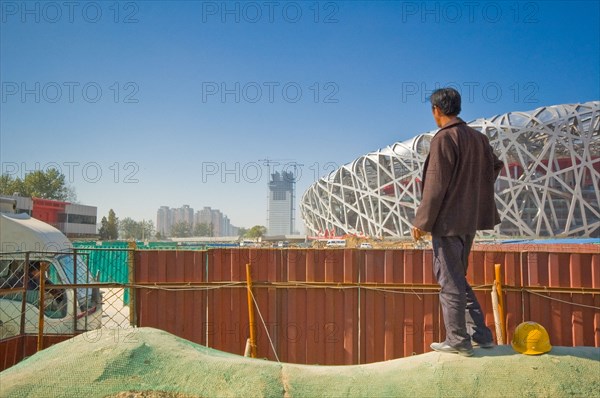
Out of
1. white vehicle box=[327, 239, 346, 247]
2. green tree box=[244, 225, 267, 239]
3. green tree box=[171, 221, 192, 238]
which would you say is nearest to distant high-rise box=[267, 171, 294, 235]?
green tree box=[244, 225, 267, 239]

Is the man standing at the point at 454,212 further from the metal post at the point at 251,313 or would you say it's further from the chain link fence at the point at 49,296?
the chain link fence at the point at 49,296

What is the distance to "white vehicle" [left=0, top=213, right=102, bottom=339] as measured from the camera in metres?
6.92

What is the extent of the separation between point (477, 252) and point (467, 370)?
2.69 m

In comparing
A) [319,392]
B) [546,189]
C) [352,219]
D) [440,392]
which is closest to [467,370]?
[440,392]

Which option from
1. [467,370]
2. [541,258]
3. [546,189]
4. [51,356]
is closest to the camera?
[467,370]

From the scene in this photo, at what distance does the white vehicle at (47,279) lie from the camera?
692 centimetres

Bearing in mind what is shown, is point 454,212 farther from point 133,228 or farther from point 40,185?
point 133,228

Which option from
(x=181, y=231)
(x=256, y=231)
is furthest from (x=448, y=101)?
(x=181, y=231)

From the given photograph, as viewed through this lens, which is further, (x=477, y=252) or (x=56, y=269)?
(x=56, y=269)

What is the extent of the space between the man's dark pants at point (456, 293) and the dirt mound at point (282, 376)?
0.18m

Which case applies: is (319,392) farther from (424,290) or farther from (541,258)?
(541,258)

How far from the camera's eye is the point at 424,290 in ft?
17.4

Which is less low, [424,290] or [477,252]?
[477,252]

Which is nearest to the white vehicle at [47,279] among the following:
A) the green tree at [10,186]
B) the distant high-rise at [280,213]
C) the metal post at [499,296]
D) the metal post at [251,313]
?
the metal post at [251,313]
